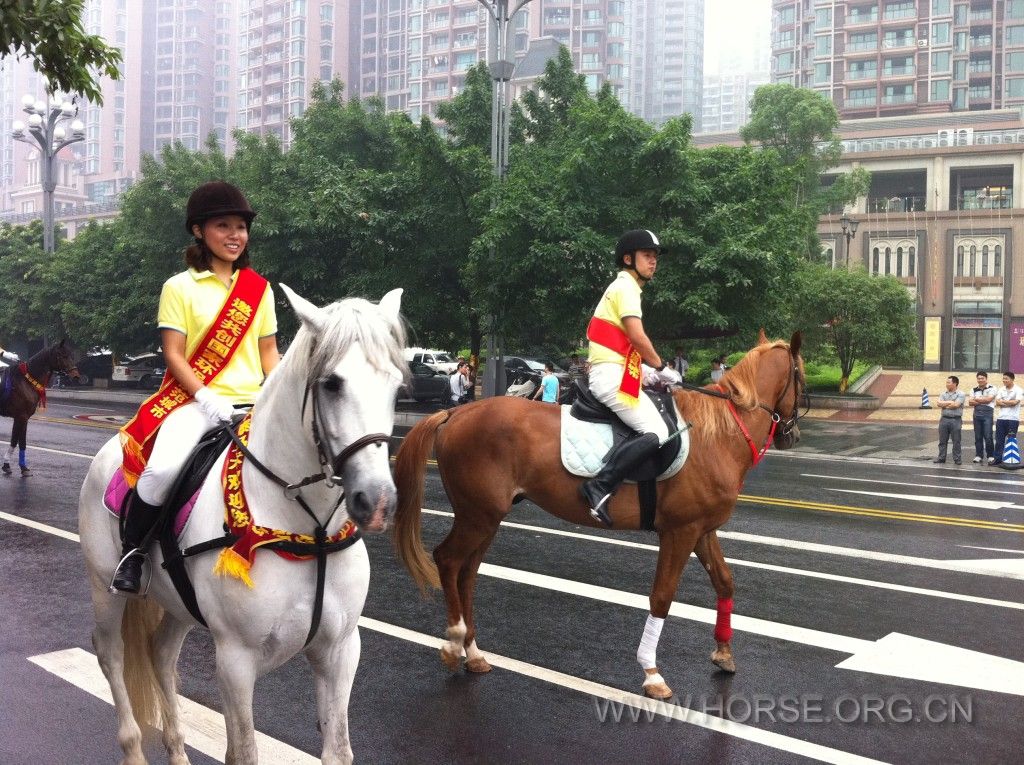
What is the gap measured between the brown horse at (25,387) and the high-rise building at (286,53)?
330 ft

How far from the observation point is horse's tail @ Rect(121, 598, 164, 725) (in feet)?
13.7

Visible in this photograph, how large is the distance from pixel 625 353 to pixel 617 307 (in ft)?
1.01

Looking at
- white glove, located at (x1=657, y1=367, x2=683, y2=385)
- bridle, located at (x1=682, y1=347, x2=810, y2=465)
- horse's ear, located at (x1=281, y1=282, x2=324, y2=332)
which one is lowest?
bridle, located at (x1=682, y1=347, x2=810, y2=465)

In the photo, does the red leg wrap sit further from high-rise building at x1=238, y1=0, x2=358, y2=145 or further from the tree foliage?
high-rise building at x1=238, y1=0, x2=358, y2=145

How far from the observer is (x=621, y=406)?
19.4 feet

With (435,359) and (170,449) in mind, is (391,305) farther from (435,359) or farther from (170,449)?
(435,359)

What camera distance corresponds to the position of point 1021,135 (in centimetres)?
5809

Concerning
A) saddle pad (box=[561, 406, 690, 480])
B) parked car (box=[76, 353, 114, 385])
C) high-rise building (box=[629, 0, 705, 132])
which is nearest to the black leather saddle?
saddle pad (box=[561, 406, 690, 480])

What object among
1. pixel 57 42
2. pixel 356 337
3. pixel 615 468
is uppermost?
pixel 57 42

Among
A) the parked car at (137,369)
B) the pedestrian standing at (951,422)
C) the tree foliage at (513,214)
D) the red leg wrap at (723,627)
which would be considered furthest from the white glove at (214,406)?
the parked car at (137,369)

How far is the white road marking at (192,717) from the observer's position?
4.41 m

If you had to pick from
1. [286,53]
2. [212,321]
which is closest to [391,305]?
[212,321]

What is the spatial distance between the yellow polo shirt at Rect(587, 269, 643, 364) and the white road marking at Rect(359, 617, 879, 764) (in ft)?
6.67

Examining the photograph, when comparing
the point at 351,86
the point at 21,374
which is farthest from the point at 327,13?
the point at 21,374
